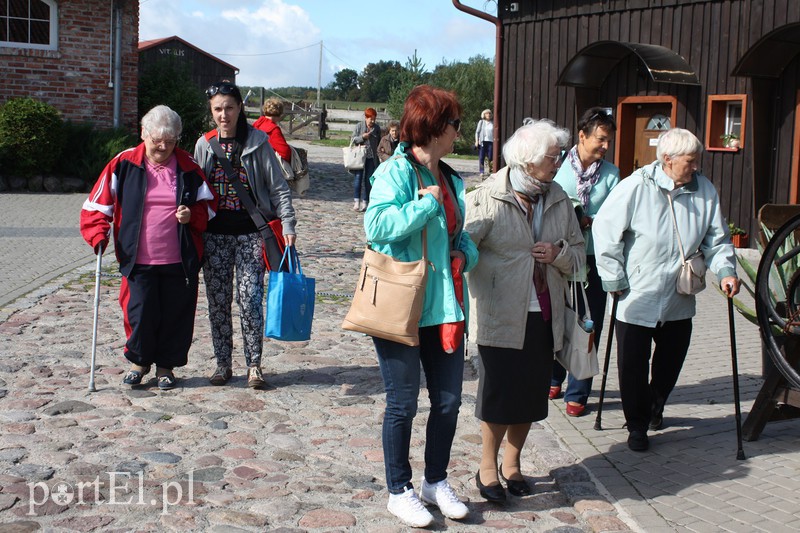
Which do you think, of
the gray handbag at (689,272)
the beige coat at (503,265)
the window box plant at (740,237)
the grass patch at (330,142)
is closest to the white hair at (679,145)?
the gray handbag at (689,272)

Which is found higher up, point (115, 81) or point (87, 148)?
point (115, 81)

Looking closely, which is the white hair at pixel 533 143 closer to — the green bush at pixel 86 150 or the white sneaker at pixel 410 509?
the white sneaker at pixel 410 509

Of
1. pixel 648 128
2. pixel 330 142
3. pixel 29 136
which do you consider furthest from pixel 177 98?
pixel 330 142

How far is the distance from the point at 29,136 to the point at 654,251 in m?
14.7

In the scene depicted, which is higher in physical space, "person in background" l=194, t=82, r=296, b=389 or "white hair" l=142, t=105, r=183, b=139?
"white hair" l=142, t=105, r=183, b=139

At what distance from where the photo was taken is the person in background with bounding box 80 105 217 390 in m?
6.19

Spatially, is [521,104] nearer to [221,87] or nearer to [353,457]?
[221,87]

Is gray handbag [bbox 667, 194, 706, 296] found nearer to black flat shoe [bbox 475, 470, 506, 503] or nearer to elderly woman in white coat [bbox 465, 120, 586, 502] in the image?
elderly woman in white coat [bbox 465, 120, 586, 502]

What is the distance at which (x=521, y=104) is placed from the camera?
1719 centimetres

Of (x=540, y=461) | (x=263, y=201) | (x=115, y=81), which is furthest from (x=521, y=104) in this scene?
(x=540, y=461)

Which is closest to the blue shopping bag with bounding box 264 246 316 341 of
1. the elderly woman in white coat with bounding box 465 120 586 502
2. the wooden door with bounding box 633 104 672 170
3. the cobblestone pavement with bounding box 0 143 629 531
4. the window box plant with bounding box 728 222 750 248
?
the cobblestone pavement with bounding box 0 143 629 531

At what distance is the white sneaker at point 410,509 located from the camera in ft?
14.1

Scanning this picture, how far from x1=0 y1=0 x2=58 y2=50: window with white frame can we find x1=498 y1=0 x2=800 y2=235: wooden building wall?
8.69 metres

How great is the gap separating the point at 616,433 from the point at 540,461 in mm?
760
